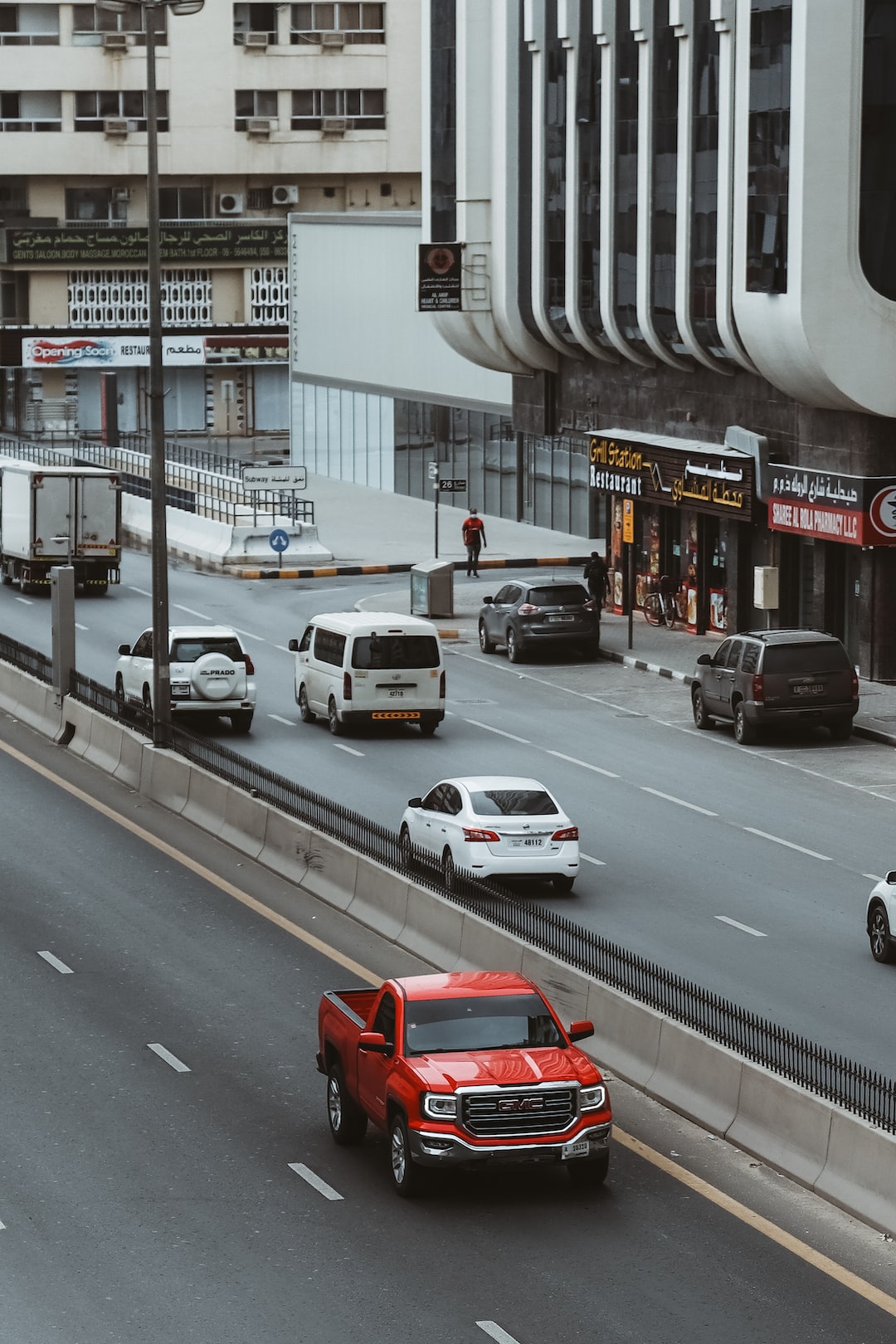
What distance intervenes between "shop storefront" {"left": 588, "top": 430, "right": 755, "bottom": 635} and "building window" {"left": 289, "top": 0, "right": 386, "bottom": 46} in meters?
50.1

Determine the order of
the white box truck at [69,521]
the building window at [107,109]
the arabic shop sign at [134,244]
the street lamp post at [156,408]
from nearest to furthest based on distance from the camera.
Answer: the street lamp post at [156,408]
the white box truck at [69,521]
the arabic shop sign at [134,244]
the building window at [107,109]

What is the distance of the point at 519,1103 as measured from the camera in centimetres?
1672

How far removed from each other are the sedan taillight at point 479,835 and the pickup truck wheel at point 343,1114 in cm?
845

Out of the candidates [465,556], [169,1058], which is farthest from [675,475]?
[169,1058]

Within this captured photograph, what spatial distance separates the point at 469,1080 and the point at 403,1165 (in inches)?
33.5

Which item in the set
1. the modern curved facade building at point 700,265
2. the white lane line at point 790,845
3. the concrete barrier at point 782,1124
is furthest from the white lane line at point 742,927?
the modern curved facade building at point 700,265

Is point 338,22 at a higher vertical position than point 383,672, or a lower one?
higher

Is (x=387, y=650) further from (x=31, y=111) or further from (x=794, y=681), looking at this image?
(x=31, y=111)

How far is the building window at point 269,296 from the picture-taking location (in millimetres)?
99562

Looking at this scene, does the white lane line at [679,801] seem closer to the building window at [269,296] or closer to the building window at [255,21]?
the building window at [269,296]

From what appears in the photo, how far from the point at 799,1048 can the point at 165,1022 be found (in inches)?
279

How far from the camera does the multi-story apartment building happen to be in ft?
320

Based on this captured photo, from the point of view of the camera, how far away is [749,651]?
37812mm

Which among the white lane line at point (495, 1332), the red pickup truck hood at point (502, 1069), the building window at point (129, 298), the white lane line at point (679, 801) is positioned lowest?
the white lane line at point (679, 801)
